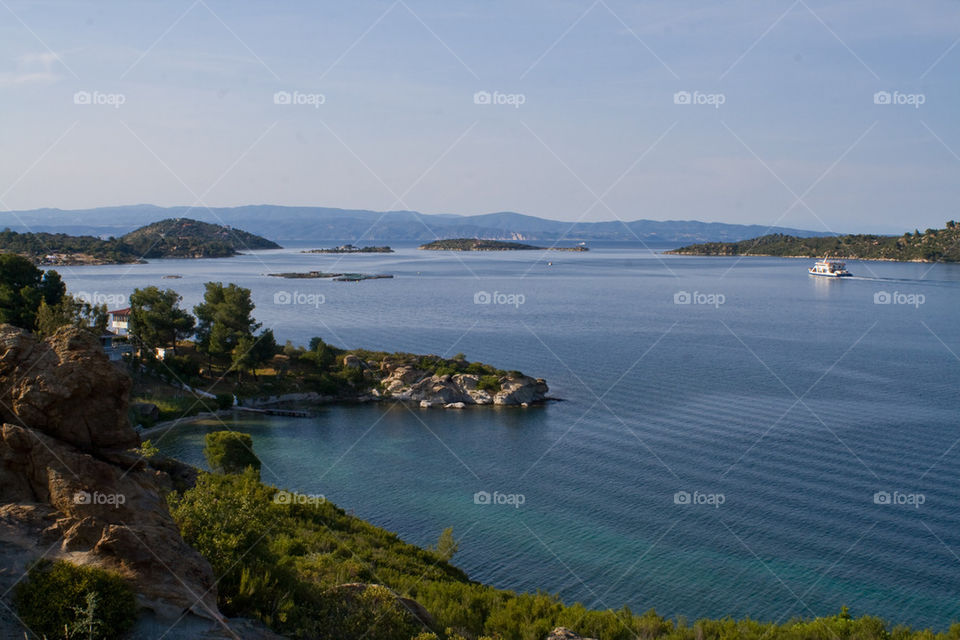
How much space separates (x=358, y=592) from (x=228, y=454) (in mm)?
17353

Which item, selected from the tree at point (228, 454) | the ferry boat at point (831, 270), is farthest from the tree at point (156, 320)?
the ferry boat at point (831, 270)

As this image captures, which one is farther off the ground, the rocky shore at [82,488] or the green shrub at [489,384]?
the rocky shore at [82,488]

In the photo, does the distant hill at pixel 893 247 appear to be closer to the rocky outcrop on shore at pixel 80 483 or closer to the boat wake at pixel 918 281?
the boat wake at pixel 918 281

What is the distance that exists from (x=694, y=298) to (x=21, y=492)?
8873 cm

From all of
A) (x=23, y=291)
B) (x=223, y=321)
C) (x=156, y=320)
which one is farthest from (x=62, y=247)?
(x=23, y=291)

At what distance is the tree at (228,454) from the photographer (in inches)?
1050

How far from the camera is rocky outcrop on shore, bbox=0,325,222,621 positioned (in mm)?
8586

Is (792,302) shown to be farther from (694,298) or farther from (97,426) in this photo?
(97,426)

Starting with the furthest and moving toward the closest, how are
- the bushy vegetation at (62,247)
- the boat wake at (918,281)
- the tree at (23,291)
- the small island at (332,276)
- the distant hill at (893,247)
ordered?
the distant hill at (893,247) → the bushy vegetation at (62,247) → the small island at (332,276) → the boat wake at (918,281) → the tree at (23,291)

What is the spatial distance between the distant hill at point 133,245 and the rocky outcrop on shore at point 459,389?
231 ft

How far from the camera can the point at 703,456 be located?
99.5 ft

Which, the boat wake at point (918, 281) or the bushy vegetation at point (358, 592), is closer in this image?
the bushy vegetation at point (358, 592)

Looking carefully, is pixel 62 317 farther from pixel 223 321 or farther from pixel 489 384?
pixel 489 384

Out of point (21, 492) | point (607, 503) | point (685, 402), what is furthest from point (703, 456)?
point (21, 492)
